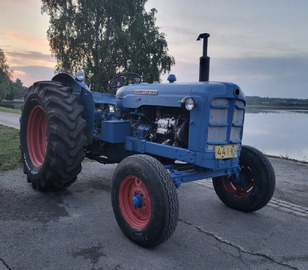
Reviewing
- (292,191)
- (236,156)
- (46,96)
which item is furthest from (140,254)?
(292,191)

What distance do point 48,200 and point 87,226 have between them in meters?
1.02

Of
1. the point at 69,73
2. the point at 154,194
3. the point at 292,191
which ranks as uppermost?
the point at 69,73

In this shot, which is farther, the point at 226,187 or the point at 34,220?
the point at 226,187

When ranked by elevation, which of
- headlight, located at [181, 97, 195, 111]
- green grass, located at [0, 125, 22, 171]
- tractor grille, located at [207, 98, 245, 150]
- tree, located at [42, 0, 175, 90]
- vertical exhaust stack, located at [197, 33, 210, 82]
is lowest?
green grass, located at [0, 125, 22, 171]

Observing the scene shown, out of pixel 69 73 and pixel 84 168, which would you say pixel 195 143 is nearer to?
pixel 69 73

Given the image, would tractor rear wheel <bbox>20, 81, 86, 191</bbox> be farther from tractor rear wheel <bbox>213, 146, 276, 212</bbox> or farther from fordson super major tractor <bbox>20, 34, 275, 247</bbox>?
tractor rear wheel <bbox>213, 146, 276, 212</bbox>

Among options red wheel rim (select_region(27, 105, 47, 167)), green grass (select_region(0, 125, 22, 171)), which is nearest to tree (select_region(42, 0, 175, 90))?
green grass (select_region(0, 125, 22, 171))

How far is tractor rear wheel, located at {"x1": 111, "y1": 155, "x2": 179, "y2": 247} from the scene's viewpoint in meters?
2.74

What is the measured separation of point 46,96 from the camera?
4.03 m

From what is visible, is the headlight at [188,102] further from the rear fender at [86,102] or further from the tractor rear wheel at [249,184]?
the rear fender at [86,102]

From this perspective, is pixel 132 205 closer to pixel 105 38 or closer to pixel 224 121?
pixel 224 121

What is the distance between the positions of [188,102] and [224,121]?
20.9 inches

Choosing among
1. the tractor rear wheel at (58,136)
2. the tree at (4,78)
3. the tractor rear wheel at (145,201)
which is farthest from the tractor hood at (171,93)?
the tree at (4,78)

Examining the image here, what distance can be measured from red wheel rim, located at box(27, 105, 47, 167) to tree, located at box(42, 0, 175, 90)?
15.8 meters
